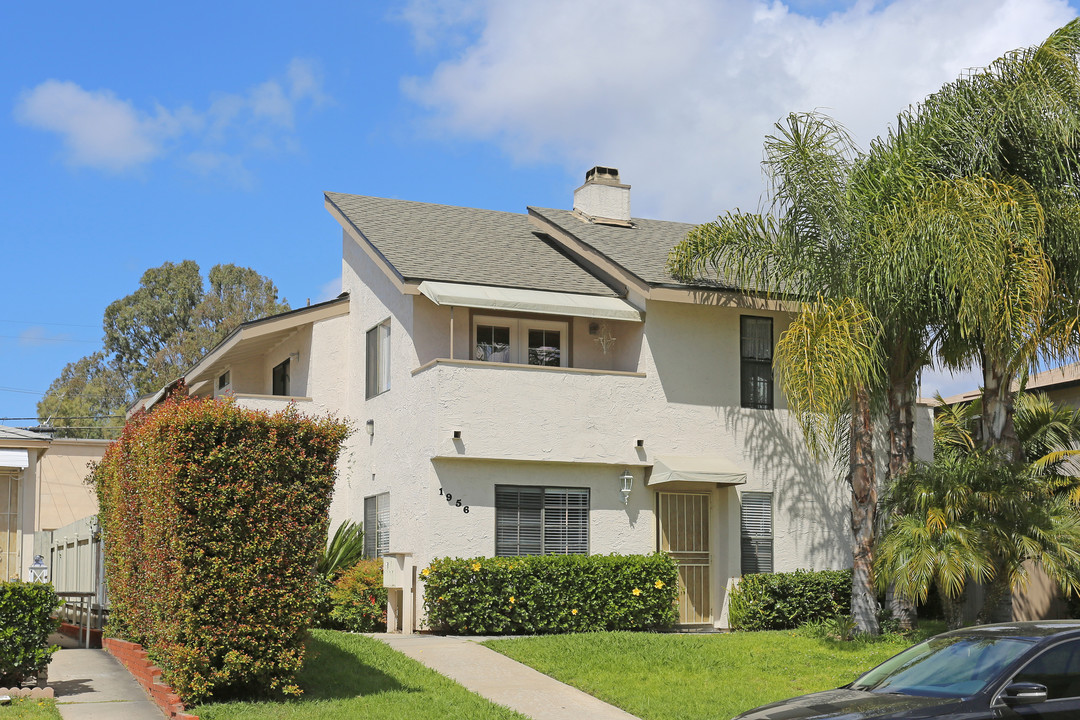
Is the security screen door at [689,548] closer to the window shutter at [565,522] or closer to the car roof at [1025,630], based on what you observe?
the window shutter at [565,522]

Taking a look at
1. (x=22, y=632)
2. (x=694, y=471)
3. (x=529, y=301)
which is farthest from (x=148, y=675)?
(x=694, y=471)

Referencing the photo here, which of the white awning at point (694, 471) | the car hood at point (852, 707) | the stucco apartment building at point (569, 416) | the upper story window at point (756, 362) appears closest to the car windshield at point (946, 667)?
the car hood at point (852, 707)

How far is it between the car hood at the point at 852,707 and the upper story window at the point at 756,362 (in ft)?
38.5

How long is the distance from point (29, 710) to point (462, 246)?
12.3 metres

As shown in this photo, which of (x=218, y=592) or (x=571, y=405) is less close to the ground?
(x=571, y=405)

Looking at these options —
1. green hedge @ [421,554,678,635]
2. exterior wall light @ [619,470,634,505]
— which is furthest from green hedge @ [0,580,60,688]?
exterior wall light @ [619,470,634,505]

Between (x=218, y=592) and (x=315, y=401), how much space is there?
446 inches

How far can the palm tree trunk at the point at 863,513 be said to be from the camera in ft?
53.3

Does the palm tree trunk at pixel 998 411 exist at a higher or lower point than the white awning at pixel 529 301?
lower

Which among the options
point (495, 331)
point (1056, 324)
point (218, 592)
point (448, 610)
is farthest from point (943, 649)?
point (495, 331)

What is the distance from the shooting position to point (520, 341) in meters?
19.9

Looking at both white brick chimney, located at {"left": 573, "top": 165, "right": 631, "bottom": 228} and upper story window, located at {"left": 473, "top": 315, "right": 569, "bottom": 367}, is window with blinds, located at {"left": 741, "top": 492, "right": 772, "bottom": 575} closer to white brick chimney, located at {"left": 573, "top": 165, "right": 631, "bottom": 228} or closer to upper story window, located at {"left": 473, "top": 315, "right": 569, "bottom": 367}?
upper story window, located at {"left": 473, "top": 315, "right": 569, "bottom": 367}

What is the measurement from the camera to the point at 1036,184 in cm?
1630

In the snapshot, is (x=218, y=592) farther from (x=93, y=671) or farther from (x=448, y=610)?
(x=448, y=610)
